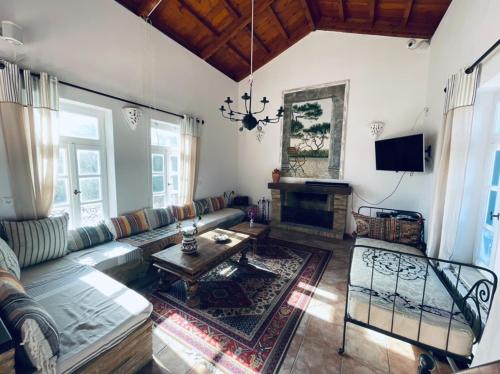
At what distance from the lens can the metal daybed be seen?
1467 millimetres

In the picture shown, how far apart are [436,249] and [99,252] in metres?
3.82

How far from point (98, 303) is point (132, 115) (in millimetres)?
2538

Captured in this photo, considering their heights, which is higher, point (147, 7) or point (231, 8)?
point (231, 8)

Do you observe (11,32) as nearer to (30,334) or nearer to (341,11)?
(30,334)

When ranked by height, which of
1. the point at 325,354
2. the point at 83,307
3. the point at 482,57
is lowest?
the point at 325,354

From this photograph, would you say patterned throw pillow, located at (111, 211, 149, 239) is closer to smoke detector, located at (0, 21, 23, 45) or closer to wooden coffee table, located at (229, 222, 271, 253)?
wooden coffee table, located at (229, 222, 271, 253)

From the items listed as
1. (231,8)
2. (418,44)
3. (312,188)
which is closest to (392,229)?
(312,188)

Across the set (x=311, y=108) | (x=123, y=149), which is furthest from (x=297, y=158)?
(x=123, y=149)

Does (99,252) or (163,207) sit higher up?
(163,207)

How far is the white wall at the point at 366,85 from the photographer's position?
3.83m

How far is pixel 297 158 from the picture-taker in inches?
193

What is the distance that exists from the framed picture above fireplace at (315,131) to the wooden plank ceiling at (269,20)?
1.08 meters

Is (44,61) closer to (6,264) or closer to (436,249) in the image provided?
(6,264)

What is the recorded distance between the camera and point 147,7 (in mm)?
3096
